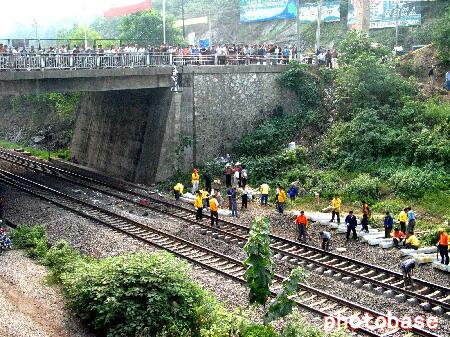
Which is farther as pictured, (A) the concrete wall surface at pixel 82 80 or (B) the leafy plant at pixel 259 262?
(A) the concrete wall surface at pixel 82 80

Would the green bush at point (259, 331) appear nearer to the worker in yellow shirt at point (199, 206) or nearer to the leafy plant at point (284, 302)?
the leafy plant at point (284, 302)

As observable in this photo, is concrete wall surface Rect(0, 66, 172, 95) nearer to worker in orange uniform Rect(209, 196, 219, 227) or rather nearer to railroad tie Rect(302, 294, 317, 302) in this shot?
worker in orange uniform Rect(209, 196, 219, 227)

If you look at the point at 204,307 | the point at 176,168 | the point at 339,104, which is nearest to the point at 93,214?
the point at 176,168

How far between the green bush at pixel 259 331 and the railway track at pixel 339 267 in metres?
5.13

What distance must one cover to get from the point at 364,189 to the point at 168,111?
440 inches

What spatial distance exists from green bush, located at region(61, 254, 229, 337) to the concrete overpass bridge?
15737 mm

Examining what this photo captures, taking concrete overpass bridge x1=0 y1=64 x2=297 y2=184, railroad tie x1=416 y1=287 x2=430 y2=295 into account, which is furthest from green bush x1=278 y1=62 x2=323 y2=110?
railroad tie x1=416 y1=287 x2=430 y2=295

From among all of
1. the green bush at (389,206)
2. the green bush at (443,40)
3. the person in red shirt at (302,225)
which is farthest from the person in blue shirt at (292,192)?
the green bush at (443,40)

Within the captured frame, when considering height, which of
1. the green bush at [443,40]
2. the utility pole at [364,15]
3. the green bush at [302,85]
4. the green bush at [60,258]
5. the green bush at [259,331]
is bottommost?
the green bush at [60,258]

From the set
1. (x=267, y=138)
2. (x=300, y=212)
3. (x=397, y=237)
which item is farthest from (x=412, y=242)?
(x=267, y=138)

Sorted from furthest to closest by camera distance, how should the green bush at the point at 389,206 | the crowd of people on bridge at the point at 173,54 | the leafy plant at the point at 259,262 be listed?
the crowd of people on bridge at the point at 173,54
the green bush at the point at 389,206
the leafy plant at the point at 259,262

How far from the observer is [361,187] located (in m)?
27.2

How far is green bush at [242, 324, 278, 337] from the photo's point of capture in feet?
43.3

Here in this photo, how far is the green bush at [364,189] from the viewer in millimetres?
27016
